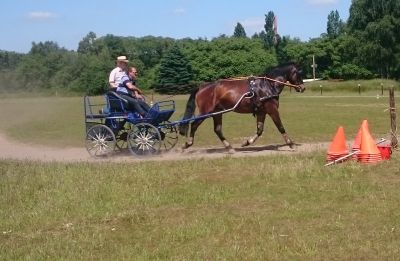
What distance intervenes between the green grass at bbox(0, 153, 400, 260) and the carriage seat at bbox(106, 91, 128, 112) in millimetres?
2287

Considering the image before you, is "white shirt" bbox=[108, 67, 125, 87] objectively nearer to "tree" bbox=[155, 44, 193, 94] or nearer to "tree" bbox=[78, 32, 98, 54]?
"tree" bbox=[155, 44, 193, 94]

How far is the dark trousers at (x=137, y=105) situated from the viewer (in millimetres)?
13953

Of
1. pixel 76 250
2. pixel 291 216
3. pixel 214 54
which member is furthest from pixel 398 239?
pixel 214 54

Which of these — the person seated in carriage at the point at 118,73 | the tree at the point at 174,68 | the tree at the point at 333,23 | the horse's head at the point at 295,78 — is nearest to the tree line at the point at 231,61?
the tree at the point at 174,68

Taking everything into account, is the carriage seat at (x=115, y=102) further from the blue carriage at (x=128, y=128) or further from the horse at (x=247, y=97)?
the horse at (x=247, y=97)

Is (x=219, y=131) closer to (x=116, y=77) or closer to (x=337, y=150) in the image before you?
(x=116, y=77)

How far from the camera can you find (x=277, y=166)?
11.2 meters

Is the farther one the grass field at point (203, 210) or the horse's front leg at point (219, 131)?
the horse's front leg at point (219, 131)

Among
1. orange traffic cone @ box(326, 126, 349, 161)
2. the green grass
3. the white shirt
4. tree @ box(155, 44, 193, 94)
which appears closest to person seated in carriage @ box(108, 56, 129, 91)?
the white shirt

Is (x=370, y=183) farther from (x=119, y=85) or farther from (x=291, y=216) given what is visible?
(x=119, y=85)

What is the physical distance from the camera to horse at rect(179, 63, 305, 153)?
46.9ft

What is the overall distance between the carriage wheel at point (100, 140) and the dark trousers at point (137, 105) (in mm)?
839

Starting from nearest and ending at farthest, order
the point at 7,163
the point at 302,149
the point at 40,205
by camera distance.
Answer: the point at 40,205, the point at 7,163, the point at 302,149

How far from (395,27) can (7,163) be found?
71.3 metres
